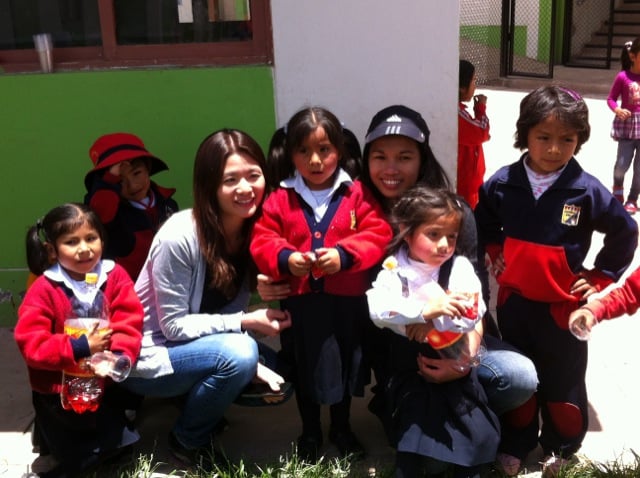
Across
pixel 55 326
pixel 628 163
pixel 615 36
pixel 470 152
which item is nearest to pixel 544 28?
pixel 615 36

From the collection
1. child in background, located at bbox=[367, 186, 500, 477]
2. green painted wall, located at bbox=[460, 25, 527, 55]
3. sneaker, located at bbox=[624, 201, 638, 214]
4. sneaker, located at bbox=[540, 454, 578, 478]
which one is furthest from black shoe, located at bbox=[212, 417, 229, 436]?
green painted wall, located at bbox=[460, 25, 527, 55]

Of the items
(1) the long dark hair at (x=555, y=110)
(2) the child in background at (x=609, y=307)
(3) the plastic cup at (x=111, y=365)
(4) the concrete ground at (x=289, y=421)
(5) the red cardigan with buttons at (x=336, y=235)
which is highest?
(1) the long dark hair at (x=555, y=110)

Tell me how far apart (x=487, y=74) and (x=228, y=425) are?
39.1ft

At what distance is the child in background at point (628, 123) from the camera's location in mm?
6512

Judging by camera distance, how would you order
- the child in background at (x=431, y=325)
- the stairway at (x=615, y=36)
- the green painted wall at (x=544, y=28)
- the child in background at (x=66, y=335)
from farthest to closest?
the stairway at (x=615, y=36), the green painted wall at (x=544, y=28), the child in background at (x=66, y=335), the child in background at (x=431, y=325)

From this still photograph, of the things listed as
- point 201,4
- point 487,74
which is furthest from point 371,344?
point 487,74

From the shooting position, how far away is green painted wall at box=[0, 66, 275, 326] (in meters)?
3.95

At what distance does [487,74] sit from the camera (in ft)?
46.4

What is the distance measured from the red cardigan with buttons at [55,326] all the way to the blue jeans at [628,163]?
487 cm

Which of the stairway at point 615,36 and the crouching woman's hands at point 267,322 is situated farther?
the stairway at point 615,36

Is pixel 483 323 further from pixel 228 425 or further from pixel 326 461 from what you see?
pixel 228 425

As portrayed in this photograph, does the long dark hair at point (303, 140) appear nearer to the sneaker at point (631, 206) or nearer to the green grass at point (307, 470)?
the green grass at point (307, 470)

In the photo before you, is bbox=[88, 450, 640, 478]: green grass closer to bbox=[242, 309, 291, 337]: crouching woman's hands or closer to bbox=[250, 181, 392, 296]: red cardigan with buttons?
bbox=[242, 309, 291, 337]: crouching woman's hands

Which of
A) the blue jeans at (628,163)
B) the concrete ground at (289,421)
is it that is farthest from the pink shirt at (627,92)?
the concrete ground at (289,421)
